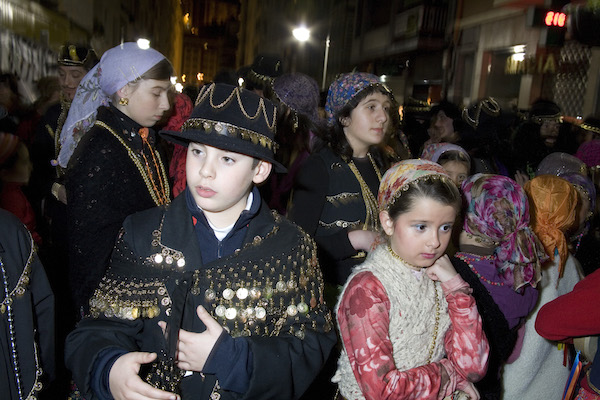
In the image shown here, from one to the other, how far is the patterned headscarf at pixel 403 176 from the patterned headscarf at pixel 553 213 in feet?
3.77

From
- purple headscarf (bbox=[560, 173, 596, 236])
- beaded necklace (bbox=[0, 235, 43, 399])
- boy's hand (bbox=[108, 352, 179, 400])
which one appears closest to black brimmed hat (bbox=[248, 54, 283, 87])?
purple headscarf (bbox=[560, 173, 596, 236])

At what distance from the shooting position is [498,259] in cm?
248

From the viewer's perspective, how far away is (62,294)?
12.5 ft

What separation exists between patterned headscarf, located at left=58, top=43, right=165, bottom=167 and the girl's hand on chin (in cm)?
197

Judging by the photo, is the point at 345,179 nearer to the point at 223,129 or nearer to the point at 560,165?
the point at 223,129

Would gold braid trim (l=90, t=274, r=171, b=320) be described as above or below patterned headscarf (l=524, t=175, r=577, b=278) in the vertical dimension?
below

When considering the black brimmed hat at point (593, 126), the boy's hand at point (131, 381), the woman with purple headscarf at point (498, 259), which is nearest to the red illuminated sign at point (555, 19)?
the black brimmed hat at point (593, 126)

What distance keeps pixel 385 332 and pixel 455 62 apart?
1514 cm

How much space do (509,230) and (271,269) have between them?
137 centimetres

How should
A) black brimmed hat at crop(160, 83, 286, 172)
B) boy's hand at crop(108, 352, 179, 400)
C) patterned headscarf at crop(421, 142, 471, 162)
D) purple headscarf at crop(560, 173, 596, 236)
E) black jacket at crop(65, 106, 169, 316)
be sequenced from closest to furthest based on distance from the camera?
boy's hand at crop(108, 352, 179, 400), black brimmed hat at crop(160, 83, 286, 172), black jacket at crop(65, 106, 169, 316), purple headscarf at crop(560, 173, 596, 236), patterned headscarf at crop(421, 142, 471, 162)

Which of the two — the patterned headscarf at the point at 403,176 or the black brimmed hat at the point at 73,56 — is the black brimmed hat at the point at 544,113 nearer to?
the patterned headscarf at the point at 403,176

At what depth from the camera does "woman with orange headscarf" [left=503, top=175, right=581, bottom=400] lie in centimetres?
284

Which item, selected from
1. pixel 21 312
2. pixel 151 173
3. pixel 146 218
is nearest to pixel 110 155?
pixel 151 173

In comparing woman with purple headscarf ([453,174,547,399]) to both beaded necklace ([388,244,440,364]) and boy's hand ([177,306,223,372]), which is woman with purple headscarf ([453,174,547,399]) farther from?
boy's hand ([177,306,223,372])
